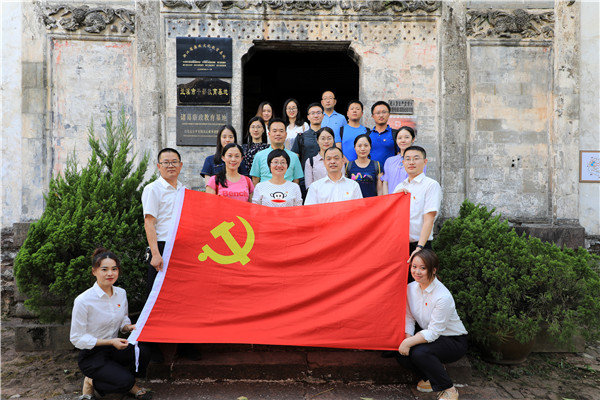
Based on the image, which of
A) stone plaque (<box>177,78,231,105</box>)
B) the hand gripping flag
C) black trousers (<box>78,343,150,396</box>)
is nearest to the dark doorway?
stone plaque (<box>177,78,231,105</box>)

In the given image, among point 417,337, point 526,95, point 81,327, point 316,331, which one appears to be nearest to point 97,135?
point 81,327

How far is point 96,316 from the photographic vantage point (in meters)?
3.68

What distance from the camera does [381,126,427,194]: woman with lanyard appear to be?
4.94 m

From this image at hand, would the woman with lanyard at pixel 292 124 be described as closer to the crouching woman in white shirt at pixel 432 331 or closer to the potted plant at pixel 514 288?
the potted plant at pixel 514 288

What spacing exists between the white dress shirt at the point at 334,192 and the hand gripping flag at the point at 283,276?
23 cm

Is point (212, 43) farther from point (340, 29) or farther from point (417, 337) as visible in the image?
point (417, 337)

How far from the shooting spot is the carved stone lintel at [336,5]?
22.8ft

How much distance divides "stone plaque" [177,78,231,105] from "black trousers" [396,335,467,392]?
4.91m

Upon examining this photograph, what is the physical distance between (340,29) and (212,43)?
208 centimetres

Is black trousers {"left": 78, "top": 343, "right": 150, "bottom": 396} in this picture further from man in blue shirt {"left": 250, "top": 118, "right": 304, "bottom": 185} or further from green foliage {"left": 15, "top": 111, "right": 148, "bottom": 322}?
man in blue shirt {"left": 250, "top": 118, "right": 304, "bottom": 185}

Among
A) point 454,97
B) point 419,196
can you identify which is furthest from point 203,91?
point 419,196

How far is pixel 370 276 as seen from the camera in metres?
4.00

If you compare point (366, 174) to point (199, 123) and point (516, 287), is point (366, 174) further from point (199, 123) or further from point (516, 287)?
point (199, 123)

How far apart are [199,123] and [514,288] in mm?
5053
